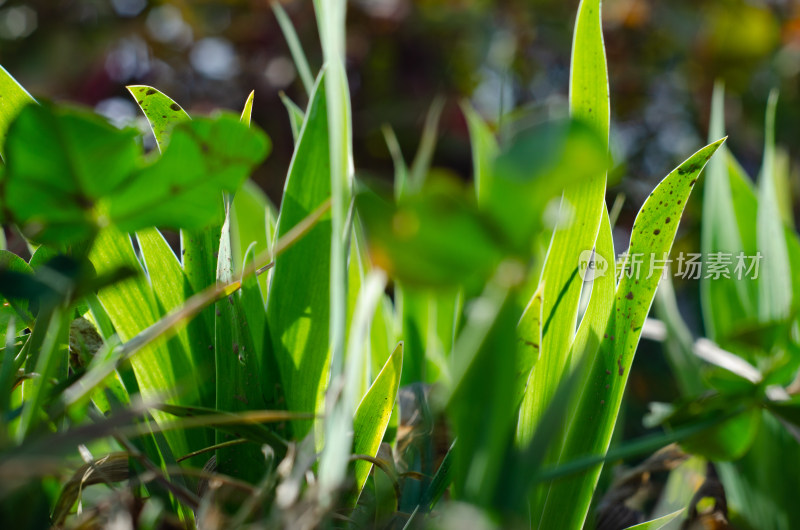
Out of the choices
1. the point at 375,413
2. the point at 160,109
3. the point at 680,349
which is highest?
the point at 160,109

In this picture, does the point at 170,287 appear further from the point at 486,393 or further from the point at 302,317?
the point at 486,393

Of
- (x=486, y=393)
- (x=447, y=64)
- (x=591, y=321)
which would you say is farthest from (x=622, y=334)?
(x=447, y=64)

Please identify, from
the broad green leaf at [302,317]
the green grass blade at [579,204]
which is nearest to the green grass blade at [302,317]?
the broad green leaf at [302,317]

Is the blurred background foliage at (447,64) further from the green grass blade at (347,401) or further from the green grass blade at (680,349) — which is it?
the green grass blade at (347,401)

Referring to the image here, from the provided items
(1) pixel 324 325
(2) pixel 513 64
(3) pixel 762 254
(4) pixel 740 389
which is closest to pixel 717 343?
(3) pixel 762 254
